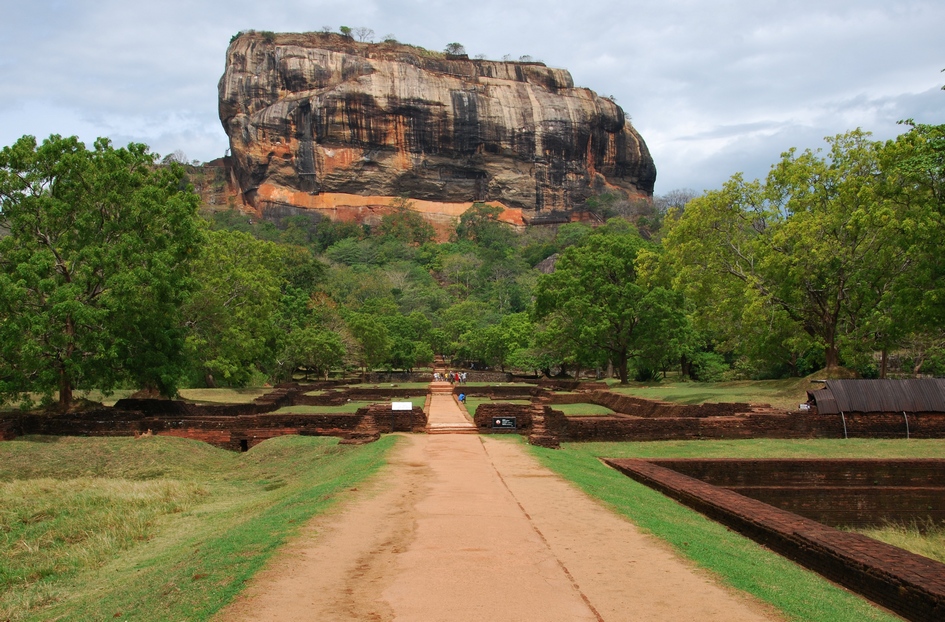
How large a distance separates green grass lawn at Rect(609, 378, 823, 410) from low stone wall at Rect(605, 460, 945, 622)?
47.2 ft

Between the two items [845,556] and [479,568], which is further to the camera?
[845,556]

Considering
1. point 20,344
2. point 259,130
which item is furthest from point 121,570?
point 259,130

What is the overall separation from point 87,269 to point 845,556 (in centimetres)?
1977

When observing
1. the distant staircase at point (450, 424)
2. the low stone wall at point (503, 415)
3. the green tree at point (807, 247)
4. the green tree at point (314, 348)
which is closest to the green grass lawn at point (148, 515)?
the distant staircase at point (450, 424)

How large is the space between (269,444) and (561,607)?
518 inches

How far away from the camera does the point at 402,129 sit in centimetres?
10862

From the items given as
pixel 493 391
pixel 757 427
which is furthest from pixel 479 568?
pixel 493 391

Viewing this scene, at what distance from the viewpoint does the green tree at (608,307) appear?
35.6 m

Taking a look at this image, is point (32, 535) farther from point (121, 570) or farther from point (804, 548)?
point (804, 548)

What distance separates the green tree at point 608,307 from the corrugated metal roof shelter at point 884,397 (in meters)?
17.1

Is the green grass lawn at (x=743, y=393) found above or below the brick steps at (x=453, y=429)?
below

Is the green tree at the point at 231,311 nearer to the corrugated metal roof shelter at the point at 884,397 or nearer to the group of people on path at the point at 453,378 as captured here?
the group of people on path at the point at 453,378

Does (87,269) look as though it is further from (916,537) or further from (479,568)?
(916,537)

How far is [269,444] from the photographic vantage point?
57.0ft
